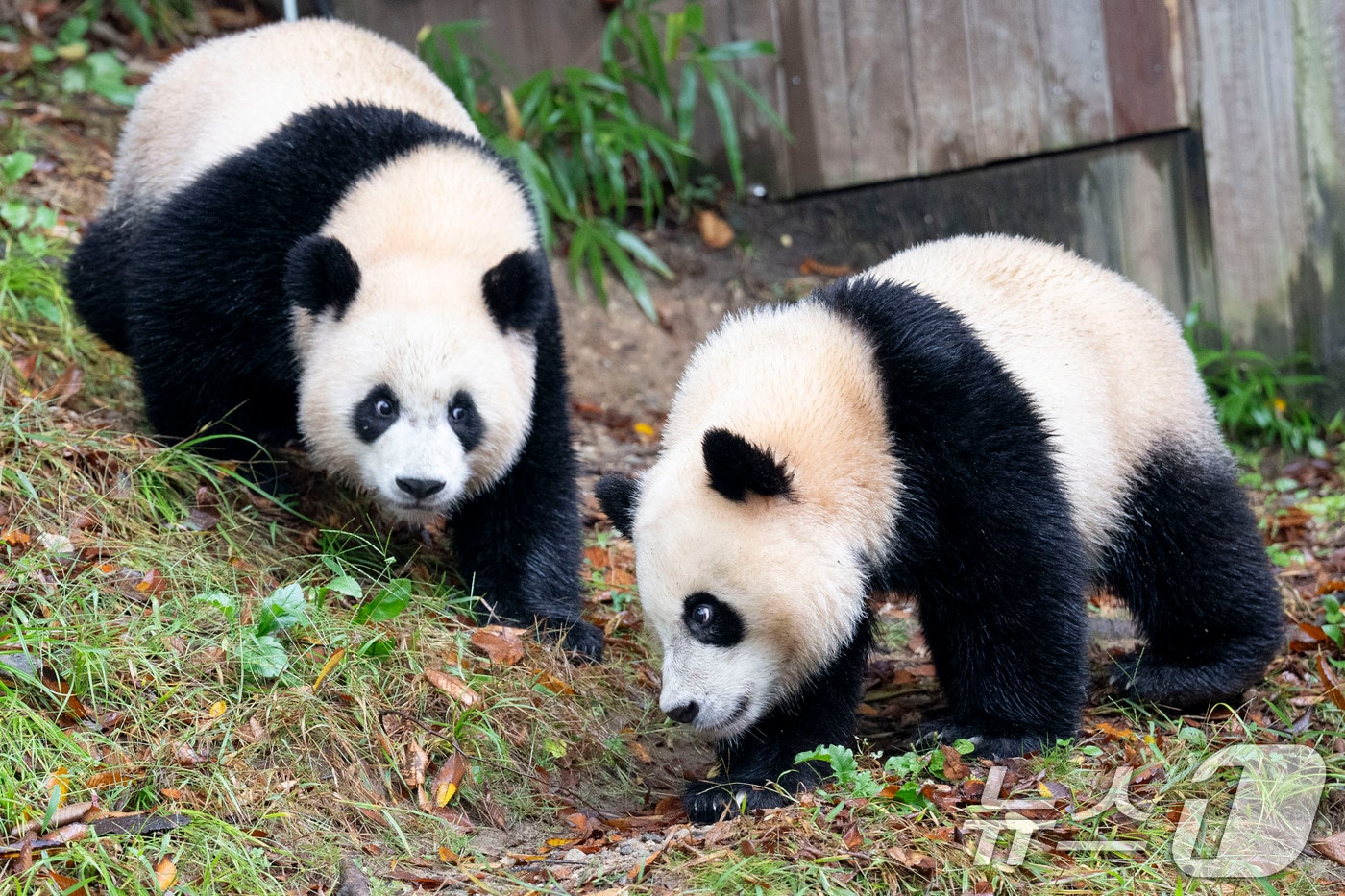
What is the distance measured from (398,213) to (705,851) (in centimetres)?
296

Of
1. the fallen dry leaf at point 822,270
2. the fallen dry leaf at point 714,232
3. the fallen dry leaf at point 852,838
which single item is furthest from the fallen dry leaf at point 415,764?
the fallen dry leaf at point 714,232

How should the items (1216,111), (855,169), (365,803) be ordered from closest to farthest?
(365,803), (1216,111), (855,169)

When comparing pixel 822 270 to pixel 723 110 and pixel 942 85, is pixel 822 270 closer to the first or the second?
pixel 723 110

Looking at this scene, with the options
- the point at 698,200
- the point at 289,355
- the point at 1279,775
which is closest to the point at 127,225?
the point at 289,355

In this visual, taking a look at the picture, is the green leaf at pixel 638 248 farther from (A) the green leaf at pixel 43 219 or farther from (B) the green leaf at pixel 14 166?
(B) the green leaf at pixel 14 166

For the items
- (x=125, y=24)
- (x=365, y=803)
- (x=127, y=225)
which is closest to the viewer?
(x=365, y=803)

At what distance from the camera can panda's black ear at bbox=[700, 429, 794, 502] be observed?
390cm

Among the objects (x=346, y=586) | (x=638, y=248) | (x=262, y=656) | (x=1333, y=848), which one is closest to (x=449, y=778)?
(x=262, y=656)

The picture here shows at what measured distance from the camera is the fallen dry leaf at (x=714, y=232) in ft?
29.6

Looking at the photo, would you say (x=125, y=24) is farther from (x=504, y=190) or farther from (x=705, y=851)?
(x=705, y=851)

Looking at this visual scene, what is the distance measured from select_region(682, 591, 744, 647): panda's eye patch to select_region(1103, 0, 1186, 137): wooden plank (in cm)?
497

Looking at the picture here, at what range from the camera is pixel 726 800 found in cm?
438

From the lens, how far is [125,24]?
9.77 m

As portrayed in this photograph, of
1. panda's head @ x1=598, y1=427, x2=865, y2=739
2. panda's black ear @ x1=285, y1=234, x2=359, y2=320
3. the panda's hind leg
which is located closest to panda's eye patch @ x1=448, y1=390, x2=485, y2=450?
panda's black ear @ x1=285, y1=234, x2=359, y2=320
